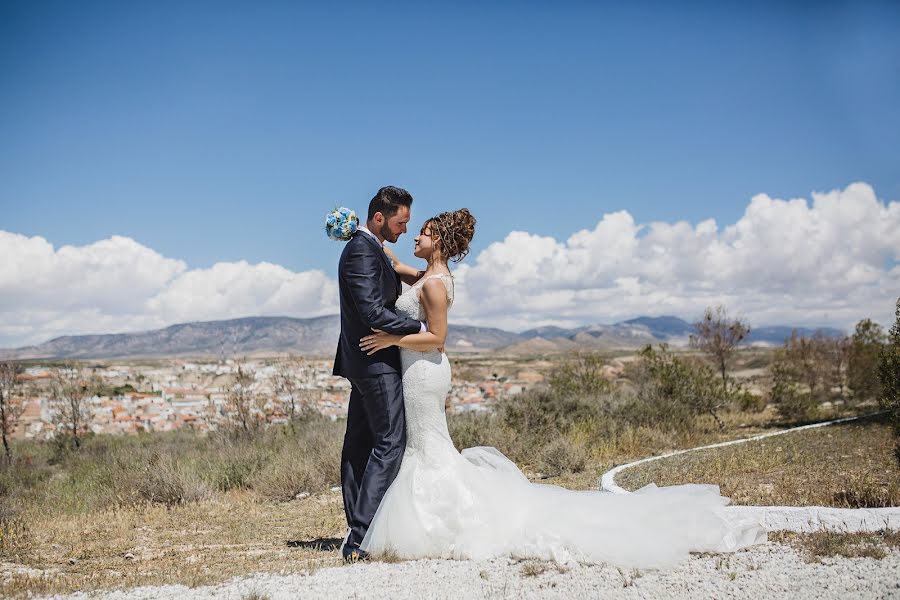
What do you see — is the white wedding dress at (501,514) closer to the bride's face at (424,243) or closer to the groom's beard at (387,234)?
the bride's face at (424,243)

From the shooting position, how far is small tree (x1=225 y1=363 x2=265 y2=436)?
1636 centimetres

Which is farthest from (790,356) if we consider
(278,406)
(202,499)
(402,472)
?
(402,472)

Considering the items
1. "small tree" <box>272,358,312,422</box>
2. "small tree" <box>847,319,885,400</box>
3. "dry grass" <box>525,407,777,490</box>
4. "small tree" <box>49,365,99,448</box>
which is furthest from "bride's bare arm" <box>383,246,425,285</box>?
"small tree" <box>847,319,885,400</box>

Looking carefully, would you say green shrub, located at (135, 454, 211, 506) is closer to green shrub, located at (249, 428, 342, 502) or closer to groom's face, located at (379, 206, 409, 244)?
green shrub, located at (249, 428, 342, 502)

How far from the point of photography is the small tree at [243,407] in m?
16.4

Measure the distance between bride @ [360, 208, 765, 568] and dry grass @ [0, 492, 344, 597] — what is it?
76cm

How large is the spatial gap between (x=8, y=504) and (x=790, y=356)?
25.9 m

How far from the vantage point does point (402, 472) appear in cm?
582

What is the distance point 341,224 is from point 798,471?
6898mm

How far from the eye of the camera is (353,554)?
18.2ft

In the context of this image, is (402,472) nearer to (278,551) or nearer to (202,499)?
(278,551)

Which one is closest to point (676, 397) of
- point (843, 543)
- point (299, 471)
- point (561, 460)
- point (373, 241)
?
point (561, 460)

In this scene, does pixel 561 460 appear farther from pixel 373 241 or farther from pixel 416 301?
pixel 373 241

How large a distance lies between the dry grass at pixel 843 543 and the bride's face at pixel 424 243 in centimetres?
349
